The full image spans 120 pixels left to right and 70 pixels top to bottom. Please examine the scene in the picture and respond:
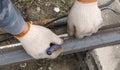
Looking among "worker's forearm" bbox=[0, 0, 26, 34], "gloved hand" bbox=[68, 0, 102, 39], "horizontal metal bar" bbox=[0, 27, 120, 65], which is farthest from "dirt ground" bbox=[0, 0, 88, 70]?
"worker's forearm" bbox=[0, 0, 26, 34]

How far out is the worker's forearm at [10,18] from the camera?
4.18 ft

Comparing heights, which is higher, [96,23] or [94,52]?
[96,23]

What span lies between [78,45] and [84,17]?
330 mm

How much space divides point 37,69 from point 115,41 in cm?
68

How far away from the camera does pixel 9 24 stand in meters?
1.42

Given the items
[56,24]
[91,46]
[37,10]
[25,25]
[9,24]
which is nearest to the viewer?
[9,24]

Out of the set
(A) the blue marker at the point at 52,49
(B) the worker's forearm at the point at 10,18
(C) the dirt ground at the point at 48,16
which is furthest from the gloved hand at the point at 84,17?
(C) the dirt ground at the point at 48,16

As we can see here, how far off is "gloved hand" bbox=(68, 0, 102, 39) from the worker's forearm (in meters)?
0.35

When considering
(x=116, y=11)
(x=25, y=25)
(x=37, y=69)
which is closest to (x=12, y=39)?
(x=37, y=69)

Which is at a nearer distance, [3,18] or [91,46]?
[3,18]

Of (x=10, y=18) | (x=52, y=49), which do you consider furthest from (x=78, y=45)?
(x=10, y=18)

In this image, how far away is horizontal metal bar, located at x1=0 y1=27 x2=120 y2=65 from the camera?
192 centimetres

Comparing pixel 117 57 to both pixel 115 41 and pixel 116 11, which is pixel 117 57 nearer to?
pixel 115 41

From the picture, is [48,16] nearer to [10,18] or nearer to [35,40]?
[35,40]
